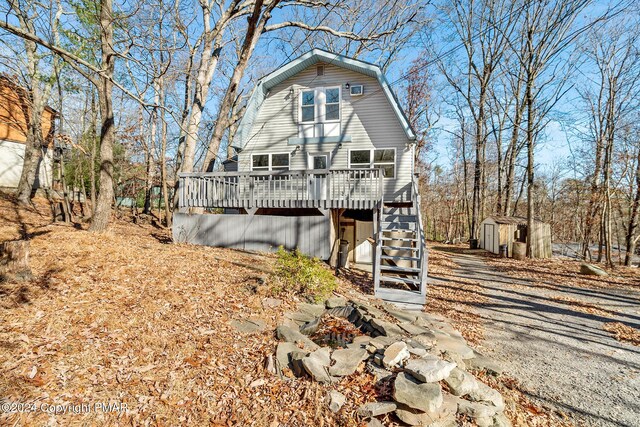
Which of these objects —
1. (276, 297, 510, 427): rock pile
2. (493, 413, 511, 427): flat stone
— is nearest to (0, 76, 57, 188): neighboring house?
(276, 297, 510, 427): rock pile

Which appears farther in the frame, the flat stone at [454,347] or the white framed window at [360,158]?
the white framed window at [360,158]

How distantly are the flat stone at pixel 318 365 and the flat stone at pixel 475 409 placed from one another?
1.26 m

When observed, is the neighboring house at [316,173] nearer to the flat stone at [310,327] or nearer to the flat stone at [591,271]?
the flat stone at [310,327]

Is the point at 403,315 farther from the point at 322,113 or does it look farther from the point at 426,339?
the point at 322,113

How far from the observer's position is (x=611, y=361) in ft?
13.6

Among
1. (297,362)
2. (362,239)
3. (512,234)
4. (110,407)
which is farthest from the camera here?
(512,234)

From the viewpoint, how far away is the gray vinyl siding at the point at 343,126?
11.2 m

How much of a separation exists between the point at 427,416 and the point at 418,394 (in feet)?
0.55

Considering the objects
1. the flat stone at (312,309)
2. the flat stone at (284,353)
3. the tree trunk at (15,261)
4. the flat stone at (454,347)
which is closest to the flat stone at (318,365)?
the flat stone at (284,353)

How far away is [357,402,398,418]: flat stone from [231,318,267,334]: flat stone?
1866 mm

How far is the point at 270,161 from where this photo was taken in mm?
12312

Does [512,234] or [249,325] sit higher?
[512,234]

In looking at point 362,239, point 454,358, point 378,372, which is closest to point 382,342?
point 378,372

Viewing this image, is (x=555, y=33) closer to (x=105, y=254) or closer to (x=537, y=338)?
(x=537, y=338)
